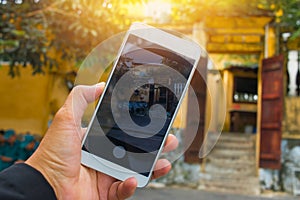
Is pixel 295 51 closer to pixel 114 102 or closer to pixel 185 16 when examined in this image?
pixel 185 16

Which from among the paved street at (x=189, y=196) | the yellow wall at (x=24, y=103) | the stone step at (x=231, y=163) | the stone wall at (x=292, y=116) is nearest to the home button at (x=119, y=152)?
the paved street at (x=189, y=196)

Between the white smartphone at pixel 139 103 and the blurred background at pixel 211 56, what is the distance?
149 centimetres

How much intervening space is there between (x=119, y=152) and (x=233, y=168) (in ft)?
8.83

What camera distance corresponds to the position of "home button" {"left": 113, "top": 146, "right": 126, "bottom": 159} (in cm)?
53

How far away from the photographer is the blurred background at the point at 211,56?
6.99ft

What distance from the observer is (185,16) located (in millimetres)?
2846

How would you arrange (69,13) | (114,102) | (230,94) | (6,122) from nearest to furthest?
(114,102) < (69,13) < (6,122) < (230,94)

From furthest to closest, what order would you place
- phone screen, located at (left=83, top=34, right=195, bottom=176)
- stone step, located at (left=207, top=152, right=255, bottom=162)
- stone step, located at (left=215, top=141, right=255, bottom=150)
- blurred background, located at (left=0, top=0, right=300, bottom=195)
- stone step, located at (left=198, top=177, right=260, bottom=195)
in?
1. stone step, located at (left=215, top=141, right=255, bottom=150)
2. stone step, located at (left=207, top=152, right=255, bottom=162)
3. stone step, located at (left=198, top=177, right=260, bottom=195)
4. blurred background, located at (left=0, top=0, right=300, bottom=195)
5. phone screen, located at (left=83, top=34, right=195, bottom=176)

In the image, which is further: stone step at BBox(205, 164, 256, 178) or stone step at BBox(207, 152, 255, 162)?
stone step at BBox(207, 152, 255, 162)

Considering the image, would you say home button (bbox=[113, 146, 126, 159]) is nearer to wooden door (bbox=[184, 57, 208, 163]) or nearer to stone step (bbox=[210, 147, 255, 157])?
wooden door (bbox=[184, 57, 208, 163])

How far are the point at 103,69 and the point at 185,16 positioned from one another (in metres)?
2.42

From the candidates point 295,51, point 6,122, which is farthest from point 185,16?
point 6,122

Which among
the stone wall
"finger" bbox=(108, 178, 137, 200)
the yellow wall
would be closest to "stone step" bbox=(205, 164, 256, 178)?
the stone wall

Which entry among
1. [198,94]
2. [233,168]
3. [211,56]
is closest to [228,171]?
[233,168]
